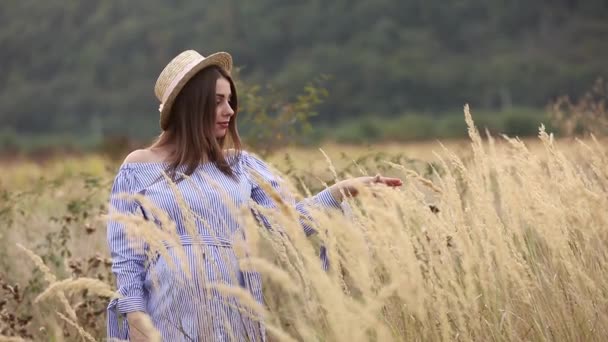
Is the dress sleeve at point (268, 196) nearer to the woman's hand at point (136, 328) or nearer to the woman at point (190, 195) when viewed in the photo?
the woman at point (190, 195)

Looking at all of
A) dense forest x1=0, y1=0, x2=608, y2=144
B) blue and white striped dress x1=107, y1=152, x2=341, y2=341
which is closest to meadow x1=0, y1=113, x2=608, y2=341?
blue and white striped dress x1=107, y1=152, x2=341, y2=341

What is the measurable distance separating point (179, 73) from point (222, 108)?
0.22 metres

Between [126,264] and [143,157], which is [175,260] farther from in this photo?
[143,157]

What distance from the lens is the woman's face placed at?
3.67 metres

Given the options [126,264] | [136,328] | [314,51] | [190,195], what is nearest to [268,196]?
[190,195]

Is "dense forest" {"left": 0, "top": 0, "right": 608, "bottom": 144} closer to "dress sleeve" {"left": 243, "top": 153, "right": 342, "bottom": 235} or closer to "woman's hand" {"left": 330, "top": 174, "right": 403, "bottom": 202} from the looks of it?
"dress sleeve" {"left": 243, "top": 153, "right": 342, "bottom": 235}

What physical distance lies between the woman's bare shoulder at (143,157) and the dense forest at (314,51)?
40.4m

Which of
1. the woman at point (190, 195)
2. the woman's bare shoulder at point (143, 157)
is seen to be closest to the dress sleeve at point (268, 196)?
the woman at point (190, 195)

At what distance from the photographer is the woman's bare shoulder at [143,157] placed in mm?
3666

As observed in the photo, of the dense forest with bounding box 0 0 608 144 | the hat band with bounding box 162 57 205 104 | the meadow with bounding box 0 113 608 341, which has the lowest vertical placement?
the meadow with bounding box 0 113 608 341

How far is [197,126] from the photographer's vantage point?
3.63m

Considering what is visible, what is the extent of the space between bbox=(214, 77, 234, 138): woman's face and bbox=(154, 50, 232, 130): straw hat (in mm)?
87

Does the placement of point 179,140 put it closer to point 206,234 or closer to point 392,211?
point 206,234

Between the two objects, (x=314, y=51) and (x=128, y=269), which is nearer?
(x=128, y=269)
